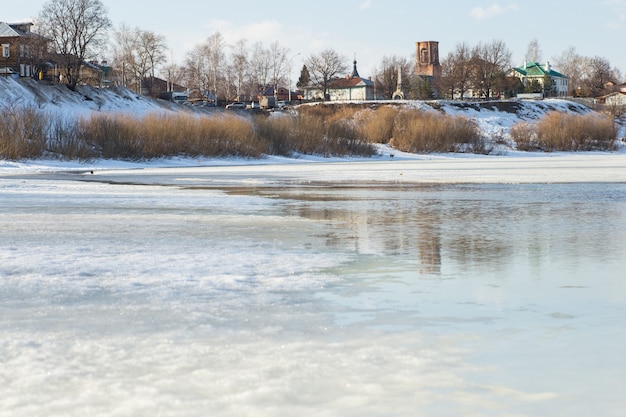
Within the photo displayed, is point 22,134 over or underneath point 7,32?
underneath

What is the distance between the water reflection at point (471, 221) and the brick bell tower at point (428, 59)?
15821 cm

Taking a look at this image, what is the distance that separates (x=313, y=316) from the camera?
6.57m

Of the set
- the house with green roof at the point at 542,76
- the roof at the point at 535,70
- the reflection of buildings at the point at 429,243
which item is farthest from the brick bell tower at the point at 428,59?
the reflection of buildings at the point at 429,243

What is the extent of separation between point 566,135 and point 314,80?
3110 inches

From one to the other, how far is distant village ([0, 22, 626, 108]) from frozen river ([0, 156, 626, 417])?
66.9m

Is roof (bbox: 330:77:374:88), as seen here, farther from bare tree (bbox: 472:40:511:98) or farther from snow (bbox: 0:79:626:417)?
snow (bbox: 0:79:626:417)

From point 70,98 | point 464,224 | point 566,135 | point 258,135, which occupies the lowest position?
point 464,224

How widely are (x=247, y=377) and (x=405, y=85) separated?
133 m

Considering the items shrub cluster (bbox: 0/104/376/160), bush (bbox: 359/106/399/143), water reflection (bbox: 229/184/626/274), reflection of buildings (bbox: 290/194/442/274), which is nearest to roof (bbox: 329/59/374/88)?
bush (bbox: 359/106/399/143)

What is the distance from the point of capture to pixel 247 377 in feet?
16.1

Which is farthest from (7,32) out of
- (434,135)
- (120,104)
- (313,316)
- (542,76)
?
(542,76)

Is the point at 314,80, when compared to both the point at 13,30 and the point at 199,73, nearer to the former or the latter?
the point at 199,73

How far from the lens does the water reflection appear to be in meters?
10.0

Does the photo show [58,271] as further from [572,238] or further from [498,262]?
[572,238]
